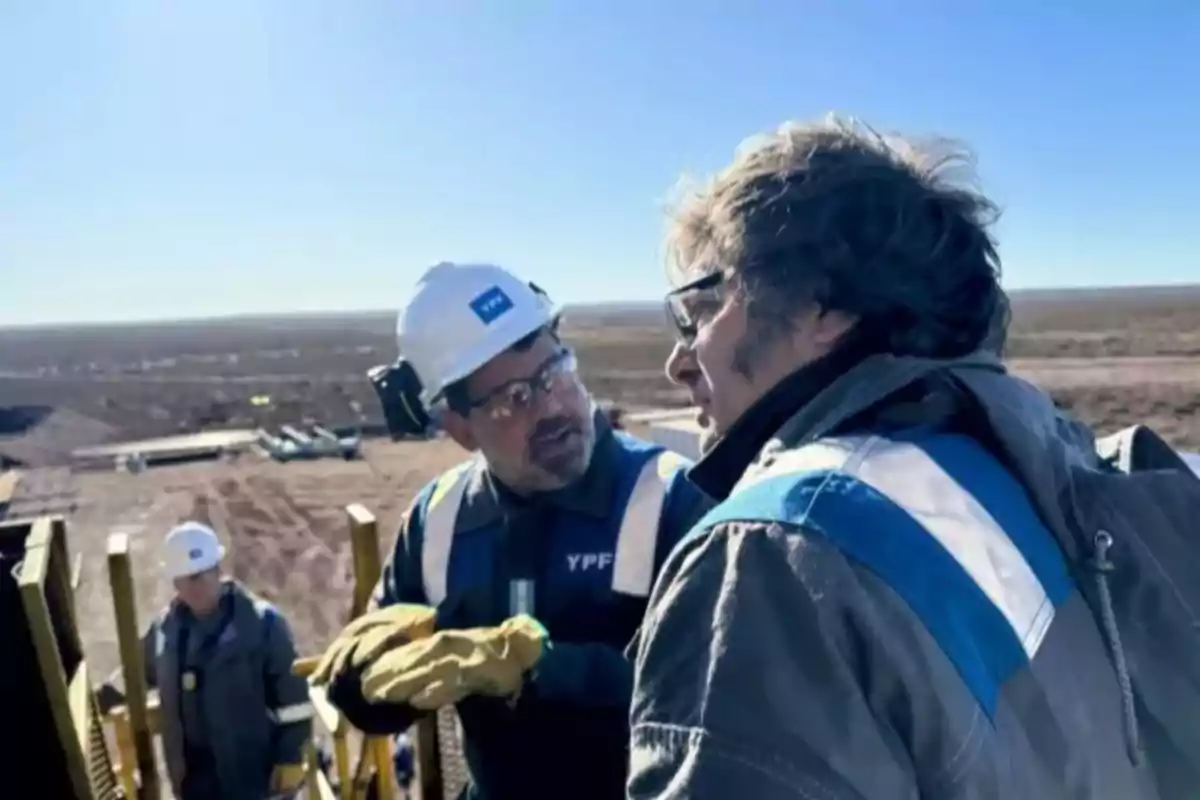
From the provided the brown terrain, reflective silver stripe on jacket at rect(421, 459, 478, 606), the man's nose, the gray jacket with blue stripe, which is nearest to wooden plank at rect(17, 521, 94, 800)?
reflective silver stripe on jacket at rect(421, 459, 478, 606)

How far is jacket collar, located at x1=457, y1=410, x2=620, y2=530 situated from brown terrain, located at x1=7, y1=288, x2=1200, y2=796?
8.42 metres

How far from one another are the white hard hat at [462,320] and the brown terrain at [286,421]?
331 inches

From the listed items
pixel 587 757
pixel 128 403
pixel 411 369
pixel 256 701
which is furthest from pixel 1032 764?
pixel 128 403

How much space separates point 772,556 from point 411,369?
6.49 feet

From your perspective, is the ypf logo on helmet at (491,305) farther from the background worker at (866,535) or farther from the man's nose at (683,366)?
the background worker at (866,535)

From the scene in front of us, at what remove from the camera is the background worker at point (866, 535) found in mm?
1043

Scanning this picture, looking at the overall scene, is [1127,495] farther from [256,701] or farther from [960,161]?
[256,701]

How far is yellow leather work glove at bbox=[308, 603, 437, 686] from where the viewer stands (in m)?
2.47

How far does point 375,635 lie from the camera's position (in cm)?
250

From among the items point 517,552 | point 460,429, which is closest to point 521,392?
point 460,429

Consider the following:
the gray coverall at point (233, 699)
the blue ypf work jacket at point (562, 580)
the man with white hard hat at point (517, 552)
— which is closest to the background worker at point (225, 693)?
the gray coverall at point (233, 699)

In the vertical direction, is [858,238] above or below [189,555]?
above

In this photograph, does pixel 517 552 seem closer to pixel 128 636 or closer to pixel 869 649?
pixel 869 649

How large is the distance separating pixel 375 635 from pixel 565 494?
0.55 m
